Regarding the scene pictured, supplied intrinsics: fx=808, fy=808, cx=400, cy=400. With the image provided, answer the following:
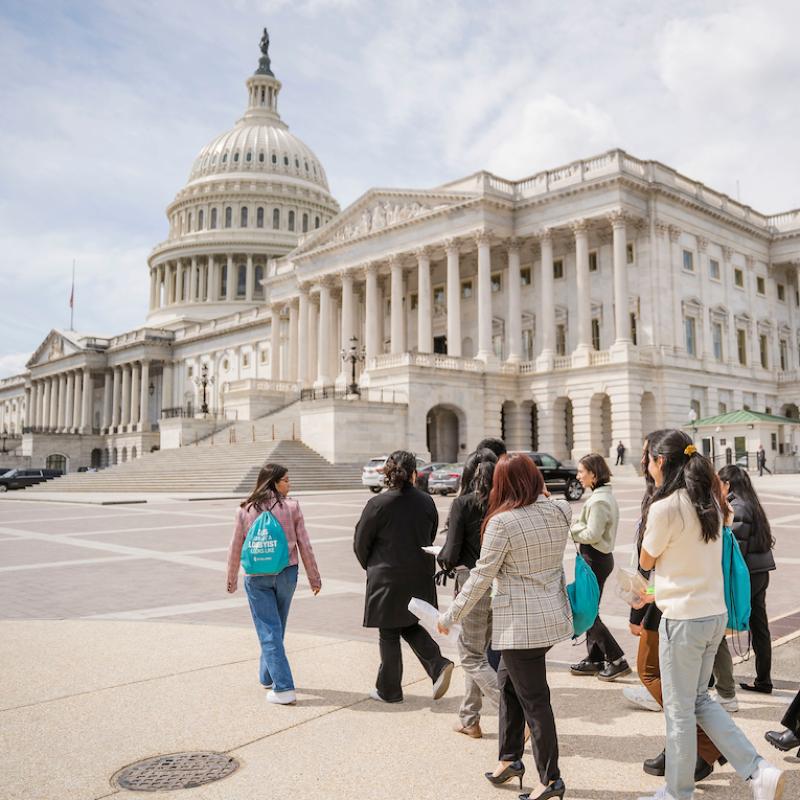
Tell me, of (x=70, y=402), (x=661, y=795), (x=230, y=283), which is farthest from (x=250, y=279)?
(x=661, y=795)

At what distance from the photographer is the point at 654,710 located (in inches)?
241

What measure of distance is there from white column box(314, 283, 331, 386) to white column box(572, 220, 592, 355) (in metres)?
20.3

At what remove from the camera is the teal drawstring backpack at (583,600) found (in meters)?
4.95

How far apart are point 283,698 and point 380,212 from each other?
54.6 meters

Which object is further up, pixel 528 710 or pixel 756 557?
pixel 756 557

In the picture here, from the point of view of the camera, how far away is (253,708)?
6.14 m

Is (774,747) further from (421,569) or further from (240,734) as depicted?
(240,734)

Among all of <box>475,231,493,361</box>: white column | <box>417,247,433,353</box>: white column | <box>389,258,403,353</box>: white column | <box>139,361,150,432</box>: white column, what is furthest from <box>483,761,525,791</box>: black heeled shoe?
<box>139,361,150,432</box>: white column

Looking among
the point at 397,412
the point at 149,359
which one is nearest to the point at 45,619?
the point at 397,412

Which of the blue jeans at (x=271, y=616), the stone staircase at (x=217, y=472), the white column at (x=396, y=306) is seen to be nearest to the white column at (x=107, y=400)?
the stone staircase at (x=217, y=472)

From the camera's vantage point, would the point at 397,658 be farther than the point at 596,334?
No

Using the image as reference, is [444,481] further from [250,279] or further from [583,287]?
[250,279]

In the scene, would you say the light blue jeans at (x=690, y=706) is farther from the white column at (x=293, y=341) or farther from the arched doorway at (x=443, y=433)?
the white column at (x=293, y=341)

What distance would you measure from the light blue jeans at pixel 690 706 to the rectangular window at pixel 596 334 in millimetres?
49190
